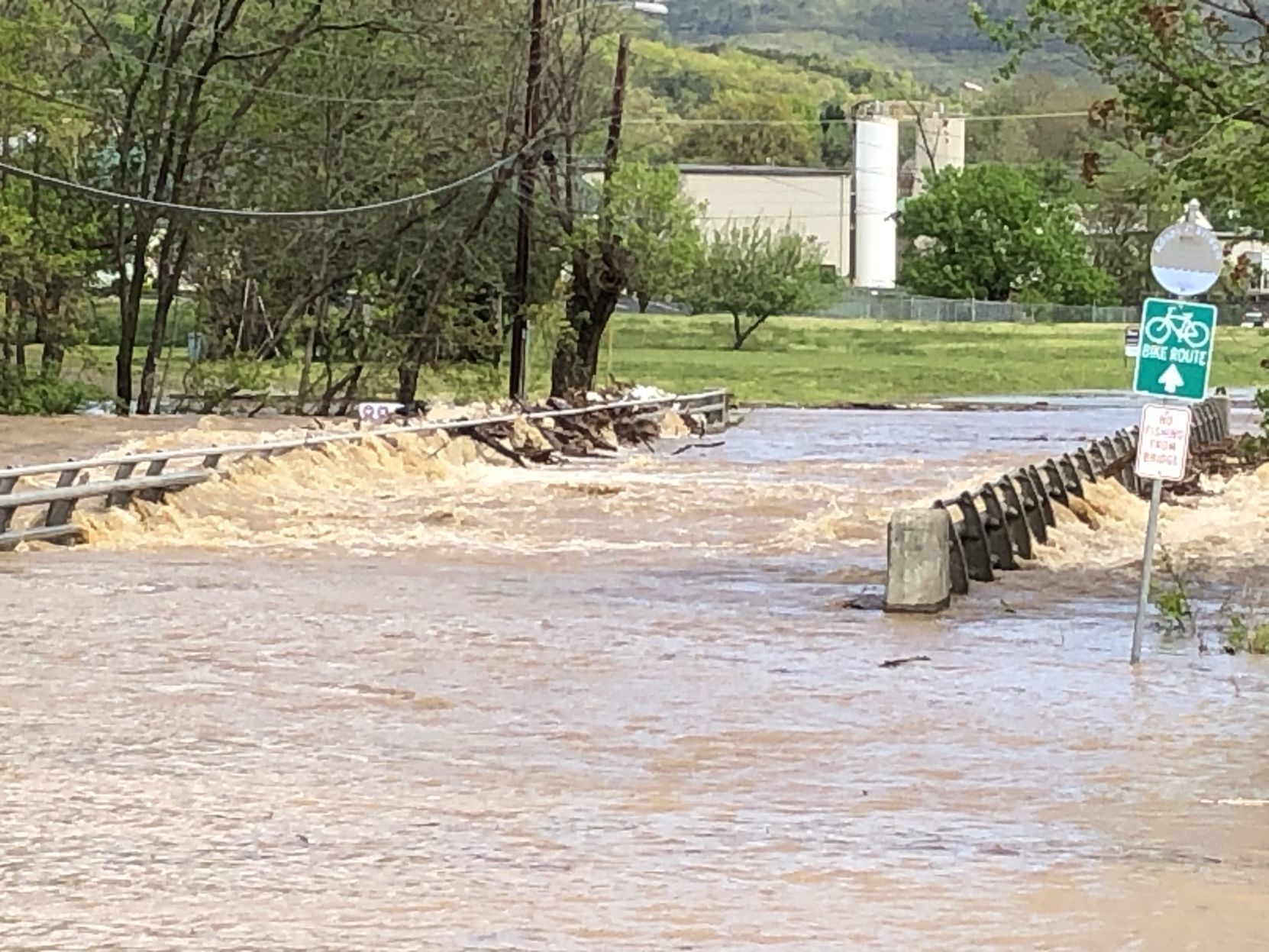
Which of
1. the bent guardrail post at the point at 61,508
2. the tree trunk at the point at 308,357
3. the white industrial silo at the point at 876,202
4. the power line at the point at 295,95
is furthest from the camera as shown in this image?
the white industrial silo at the point at 876,202

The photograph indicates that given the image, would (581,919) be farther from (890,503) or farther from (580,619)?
(890,503)

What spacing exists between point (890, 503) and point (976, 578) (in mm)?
9018

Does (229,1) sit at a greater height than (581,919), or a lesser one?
greater

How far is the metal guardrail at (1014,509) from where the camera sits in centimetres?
1994

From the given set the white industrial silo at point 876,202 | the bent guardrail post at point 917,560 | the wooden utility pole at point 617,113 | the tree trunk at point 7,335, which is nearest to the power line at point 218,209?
the tree trunk at point 7,335

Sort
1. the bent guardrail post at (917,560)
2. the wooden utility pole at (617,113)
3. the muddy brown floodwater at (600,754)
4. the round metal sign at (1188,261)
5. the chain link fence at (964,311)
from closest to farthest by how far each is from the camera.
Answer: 1. the muddy brown floodwater at (600,754)
2. the round metal sign at (1188,261)
3. the bent guardrail post at (917,560)
4. the wooden utility pole at (617,113)
5. the chain link fence at (964,311)

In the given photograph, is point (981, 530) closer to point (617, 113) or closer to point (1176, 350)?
point (1176, 350)

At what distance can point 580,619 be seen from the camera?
57.1 feet

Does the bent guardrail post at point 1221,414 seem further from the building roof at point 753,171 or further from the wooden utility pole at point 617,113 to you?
the building roof at point 753,171

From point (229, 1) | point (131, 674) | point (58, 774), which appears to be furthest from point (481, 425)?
point (58, 774)

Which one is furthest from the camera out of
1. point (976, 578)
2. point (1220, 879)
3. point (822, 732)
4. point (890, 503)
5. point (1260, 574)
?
point (890, 503)

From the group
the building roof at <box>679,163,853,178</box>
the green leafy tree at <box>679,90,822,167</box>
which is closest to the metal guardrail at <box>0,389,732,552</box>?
the building roof at <box>679,163,853,178</box>

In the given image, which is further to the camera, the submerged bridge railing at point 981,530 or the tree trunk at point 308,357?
the tree trunk at point 308,357

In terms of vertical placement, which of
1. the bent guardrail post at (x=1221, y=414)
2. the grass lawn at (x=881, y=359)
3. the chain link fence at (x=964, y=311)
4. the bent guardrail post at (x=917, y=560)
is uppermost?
the bent guardrail post at (x=917, y=560)
